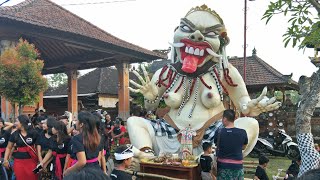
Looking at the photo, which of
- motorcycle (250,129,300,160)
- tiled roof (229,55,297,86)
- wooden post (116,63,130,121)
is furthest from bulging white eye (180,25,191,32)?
wooden post (116,63,130,121)

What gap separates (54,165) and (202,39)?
3143 millimetres

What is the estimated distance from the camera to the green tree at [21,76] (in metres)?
8.32

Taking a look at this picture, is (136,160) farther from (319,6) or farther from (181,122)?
(319,6)

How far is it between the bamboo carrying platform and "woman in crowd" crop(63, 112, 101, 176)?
1.66 metres

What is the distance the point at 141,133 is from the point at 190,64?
1445mm

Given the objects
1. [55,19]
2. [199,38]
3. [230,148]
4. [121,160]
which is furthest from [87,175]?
[55,19]

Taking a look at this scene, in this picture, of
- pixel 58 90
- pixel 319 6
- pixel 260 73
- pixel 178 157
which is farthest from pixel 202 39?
pixel 58 90

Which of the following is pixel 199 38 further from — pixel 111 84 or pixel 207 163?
pixel 111 84

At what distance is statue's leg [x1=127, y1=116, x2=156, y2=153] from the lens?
638cm

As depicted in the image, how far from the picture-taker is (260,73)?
15602mm

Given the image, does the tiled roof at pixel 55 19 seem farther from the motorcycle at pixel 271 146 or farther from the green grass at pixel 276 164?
the green grass at pixel 276 164

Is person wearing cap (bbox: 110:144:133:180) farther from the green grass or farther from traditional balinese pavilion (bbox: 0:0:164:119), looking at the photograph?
traditional balinese pavilion (bbox: 0:0:164:119)

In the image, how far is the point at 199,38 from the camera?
6.47 metres

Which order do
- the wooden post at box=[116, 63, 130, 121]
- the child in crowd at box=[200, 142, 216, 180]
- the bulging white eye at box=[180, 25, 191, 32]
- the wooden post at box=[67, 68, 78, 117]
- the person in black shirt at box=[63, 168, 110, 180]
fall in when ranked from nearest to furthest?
1. the person in black shirt at box=[63, 168, 110, 180]
2. the child in crowd at box=[200, 142, 216, 180]
3. the bulging white eye at box=[180, 25, 191, 32]
4. the wooden post at box=[116, 63, 130, 121]
5. the wooden post at box=[67, 68, 78, 117]
